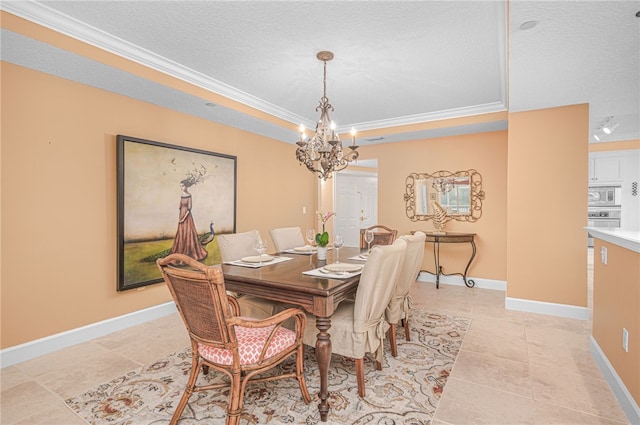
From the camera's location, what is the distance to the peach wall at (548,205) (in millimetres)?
3484

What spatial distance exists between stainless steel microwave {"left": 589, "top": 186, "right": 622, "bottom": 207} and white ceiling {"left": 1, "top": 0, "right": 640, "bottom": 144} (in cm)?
344

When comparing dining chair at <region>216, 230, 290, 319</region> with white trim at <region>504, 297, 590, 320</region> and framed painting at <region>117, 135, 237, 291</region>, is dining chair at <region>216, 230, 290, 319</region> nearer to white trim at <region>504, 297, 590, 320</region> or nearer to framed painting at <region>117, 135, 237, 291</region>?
framed painting at <region>117, 135, 237, 291</region>

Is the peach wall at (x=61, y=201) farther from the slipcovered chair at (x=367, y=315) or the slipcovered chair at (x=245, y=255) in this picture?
the slipcovered chair at (x=367, y=315)

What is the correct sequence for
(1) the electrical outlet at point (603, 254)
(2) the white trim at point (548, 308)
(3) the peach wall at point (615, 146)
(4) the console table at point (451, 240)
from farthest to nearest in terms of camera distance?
(3) the peach wall at point (615, 146) < (4) the console table at point (451, 240) < (2) the white trim at point (548, 308) < (1) the electrical outlet at point (603, 254)

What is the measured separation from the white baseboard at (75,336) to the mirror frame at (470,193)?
3.85 meters

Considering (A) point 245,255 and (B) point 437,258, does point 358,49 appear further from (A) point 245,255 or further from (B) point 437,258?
(B) point 437,258

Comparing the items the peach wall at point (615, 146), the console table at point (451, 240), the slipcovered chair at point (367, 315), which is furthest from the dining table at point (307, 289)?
the peach wall at point (615, 146)

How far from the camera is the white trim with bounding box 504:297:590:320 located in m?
3.46

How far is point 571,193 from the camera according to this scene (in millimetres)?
3508

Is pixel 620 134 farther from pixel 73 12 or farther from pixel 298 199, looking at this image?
pixel 73 12

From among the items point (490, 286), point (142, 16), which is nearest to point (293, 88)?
point (142, 16)

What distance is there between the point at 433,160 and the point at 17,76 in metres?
4.97

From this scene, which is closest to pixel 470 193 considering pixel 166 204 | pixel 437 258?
pixel 437 258

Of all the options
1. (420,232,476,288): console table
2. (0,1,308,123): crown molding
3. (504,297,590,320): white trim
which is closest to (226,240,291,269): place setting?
(0,1,308,123): crown molding
